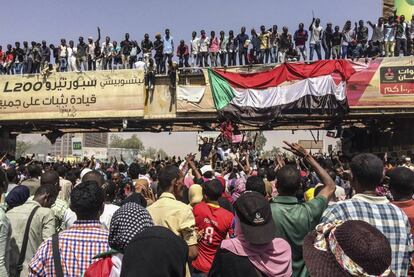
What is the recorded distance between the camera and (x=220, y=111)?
15750 mm

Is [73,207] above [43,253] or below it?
above

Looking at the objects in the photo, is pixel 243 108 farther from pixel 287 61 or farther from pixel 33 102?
pixel 33 102

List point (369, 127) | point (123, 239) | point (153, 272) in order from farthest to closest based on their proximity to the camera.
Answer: point (369, 127), point (123, 239), point (153, 272)

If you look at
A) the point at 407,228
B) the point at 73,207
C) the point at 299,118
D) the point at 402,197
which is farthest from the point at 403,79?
the point at 73,207

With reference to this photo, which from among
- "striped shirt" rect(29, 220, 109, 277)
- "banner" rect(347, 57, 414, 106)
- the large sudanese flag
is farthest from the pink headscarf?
"banner" rect(347, 57, 414, 106)

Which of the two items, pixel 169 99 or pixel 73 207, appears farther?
pixel 169 99

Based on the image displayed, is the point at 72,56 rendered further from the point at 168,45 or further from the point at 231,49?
the point at 231,49

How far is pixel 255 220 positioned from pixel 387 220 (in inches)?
36.1

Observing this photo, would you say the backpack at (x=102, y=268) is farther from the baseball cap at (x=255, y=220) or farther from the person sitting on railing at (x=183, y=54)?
the person sitting on railing at (x=183, y=54)

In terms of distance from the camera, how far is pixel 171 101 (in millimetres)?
16688

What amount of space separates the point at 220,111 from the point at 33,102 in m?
7.97

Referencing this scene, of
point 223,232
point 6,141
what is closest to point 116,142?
point 6,141

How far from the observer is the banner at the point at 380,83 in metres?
15.0

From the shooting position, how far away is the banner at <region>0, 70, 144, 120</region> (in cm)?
1684
